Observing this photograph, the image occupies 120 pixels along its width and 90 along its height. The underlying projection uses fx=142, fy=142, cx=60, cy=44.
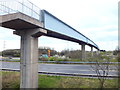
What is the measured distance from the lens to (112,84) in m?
12.1

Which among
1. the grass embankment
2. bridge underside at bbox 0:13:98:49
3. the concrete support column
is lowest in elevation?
the grass embankment

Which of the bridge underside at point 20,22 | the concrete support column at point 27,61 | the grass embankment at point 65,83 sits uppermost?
the bridge underside at point 20,22

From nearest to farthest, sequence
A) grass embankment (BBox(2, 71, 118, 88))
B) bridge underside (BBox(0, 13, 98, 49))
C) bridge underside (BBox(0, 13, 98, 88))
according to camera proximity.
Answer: bridge underside (BBox(0, 13, 98, 49))
bridge underside (BBox(0, 13, 98, 88))
grass embankment (BBox(2, 71, 118, 88))

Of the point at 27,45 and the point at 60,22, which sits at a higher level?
the point at 60,22

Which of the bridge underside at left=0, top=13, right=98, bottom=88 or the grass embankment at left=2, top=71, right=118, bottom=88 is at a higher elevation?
the bridge underside at left=0, top=13, right=98, bottom=88

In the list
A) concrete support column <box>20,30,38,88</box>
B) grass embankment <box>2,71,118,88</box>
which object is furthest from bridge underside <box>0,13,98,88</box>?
grass embankment <box>2,71,118,88</box>

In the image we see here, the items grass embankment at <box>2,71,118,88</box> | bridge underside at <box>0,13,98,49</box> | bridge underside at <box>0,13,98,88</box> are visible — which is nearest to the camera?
bridge underside at <box>0,13,98,49</box>

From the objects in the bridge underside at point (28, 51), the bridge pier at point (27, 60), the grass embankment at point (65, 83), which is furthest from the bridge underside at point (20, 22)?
the grass embankment at point (65, 83)

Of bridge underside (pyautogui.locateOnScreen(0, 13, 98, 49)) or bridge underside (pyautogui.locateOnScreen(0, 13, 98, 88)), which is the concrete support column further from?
bridge underside (pyautogui.locateOnScreen(0, 13, 98, 49))

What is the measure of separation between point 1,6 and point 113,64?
9.46 meters

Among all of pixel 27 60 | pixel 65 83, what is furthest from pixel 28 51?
pixel 65 83

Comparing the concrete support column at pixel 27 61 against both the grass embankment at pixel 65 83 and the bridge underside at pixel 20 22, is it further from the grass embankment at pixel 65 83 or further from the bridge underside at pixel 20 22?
the grass embankment at pixel 65 83

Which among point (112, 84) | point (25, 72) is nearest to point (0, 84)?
point (25, 72)

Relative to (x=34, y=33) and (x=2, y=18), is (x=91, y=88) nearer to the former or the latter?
(x=34, y=33)
